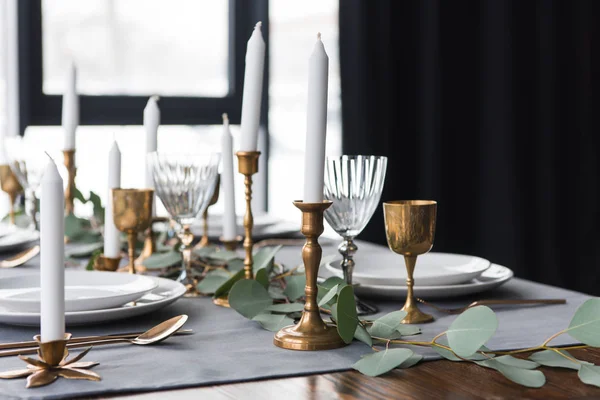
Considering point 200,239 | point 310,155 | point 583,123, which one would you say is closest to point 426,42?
point 583,123

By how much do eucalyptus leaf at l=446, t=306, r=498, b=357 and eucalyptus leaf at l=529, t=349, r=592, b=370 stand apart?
8cm

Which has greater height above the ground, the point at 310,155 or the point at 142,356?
the point at 310,155

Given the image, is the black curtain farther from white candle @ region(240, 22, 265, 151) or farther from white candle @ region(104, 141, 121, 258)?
white candle @ region(240, 22, 265, 151)

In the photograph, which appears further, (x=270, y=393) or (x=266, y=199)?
(x=266, y=199)

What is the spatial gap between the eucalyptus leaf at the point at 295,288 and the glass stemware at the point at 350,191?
62 mm

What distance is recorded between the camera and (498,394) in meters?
0.69

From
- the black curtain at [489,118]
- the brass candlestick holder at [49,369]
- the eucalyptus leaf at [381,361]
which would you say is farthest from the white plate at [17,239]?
the black curtain at [489,118]

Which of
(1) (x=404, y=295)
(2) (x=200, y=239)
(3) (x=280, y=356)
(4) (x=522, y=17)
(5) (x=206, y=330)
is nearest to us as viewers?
(3) (x=280, y=356)

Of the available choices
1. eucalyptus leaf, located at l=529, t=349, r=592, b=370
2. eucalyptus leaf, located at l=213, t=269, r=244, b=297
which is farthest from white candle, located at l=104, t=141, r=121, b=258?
eucalyptus leaf, located at l=529, t=349, r=592, b=370

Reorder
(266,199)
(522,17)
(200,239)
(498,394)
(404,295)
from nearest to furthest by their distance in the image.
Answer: (498,394) < (404,295) < (200,239) < (522,17) < (266,199)

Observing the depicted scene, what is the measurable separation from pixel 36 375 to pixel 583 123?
2.82m

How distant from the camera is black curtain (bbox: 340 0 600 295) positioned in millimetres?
3094

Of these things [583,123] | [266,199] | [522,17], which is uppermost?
[522,17]

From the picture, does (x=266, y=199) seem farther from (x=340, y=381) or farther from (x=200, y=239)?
(x=340, y=381)
